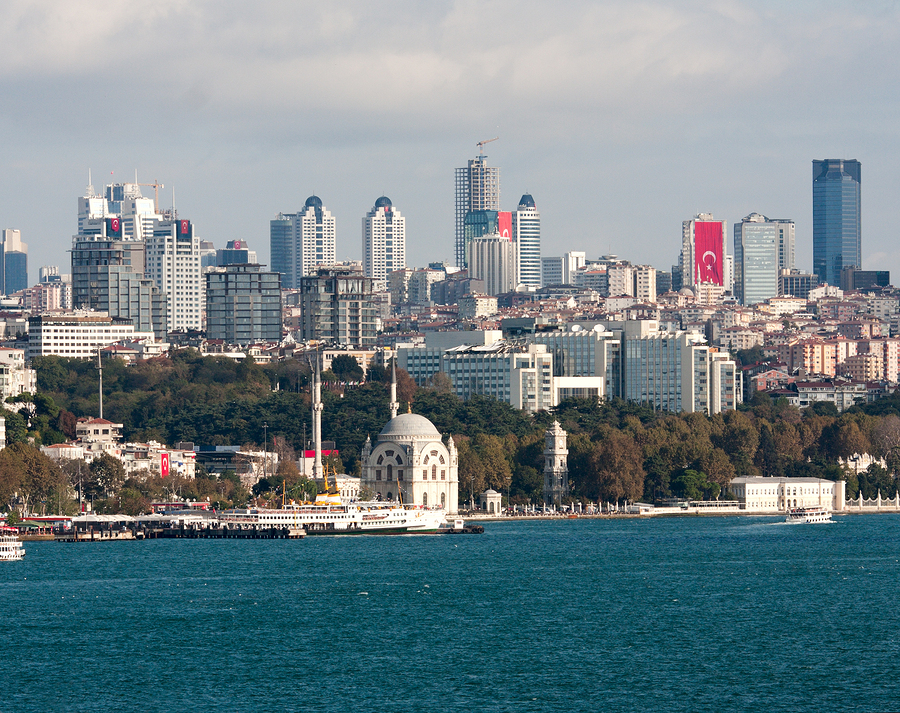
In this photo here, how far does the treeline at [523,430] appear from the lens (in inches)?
4446

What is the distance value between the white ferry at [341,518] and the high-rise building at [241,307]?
9883cm

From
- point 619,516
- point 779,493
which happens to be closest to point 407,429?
point 619,516

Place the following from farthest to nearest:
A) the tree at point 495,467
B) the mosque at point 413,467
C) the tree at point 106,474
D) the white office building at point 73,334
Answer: the white office building at point 73,334 < the tree at point 495,467 < the mosque at point 413,467 < the tree at point 106,474

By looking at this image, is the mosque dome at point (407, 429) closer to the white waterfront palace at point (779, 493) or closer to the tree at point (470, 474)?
the tree at point (470, 474)

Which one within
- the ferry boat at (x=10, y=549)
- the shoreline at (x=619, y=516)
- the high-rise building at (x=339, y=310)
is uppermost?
the high-rise building at (x=339, y=310)

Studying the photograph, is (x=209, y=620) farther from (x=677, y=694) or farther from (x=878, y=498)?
(x=878, y=498)

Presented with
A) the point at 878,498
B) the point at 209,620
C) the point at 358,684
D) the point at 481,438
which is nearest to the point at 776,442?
the point at 878,498

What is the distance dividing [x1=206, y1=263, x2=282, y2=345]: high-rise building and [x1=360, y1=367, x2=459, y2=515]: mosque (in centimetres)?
8428

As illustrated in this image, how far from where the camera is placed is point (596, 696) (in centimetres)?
4472

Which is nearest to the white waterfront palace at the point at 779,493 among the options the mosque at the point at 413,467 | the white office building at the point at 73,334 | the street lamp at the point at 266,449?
the mosque at the point at 413,467

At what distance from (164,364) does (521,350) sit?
26876 millimetres

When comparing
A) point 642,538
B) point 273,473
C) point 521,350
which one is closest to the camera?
point 642,538

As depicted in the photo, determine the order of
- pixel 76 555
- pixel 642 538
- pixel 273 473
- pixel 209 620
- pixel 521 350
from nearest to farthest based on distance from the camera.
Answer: pixel 209 620 < pixel 76 555 < pixel 642 538 < pixel 273 473 < pixel 521 350

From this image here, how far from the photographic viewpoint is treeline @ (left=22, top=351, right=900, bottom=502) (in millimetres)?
112938
